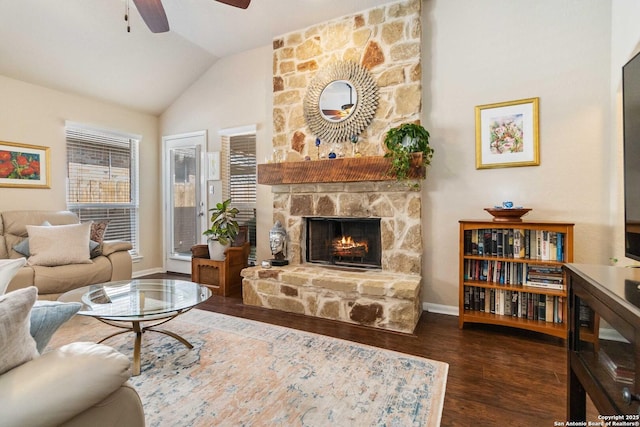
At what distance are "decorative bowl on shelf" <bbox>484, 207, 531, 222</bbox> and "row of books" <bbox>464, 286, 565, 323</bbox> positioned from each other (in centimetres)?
63

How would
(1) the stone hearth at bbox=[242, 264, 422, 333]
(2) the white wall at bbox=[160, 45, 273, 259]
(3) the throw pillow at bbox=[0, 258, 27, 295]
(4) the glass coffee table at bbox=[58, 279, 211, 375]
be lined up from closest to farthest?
(3) the throw pillow at bbox=[0, 258, 27, 295]
(4) the glass coffee table at bbox=[58, 279, 211, 375]
(1) the stone hearth at bbox=[242, 264, 422, 333]
(2) the white wall at bbox=[160, 45, 273, 259]

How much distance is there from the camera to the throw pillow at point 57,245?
9.61 ft

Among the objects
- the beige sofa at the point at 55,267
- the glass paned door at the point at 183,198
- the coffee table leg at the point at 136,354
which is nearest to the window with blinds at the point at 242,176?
the glass paned door at the point at 183,198

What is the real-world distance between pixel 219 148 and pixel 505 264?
383cm

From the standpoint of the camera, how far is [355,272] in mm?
3092

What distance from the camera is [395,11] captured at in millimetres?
3029

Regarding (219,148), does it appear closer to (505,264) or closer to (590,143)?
(505,264)

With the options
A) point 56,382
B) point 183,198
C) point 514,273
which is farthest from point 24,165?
point 514,273

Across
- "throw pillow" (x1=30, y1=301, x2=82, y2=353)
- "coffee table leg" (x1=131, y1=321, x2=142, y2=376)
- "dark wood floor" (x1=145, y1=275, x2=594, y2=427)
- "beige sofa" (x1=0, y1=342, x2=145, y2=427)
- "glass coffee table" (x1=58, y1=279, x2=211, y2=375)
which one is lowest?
"dark wood floor" (x1=145, y1=275, x2=594, y2=427)

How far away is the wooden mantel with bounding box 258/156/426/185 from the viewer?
2.88 meters

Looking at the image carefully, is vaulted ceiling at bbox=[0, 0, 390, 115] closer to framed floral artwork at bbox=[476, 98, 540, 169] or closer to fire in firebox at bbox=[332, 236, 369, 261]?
framed floral artwork at bbox=[476, 98, 540, 169]

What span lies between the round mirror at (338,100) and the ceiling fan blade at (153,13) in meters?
1.64

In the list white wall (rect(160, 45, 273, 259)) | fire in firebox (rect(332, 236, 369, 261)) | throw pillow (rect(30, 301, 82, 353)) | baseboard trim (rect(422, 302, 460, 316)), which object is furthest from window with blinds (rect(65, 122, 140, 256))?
baseboard trim (rect(422, 302, 460, 316))

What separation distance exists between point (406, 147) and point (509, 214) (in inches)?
40.5
